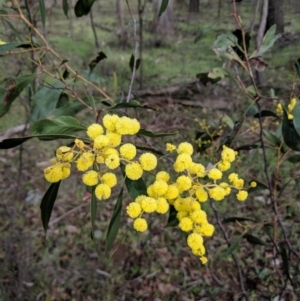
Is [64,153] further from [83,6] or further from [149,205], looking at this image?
[83,6]

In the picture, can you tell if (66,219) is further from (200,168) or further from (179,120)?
(200,168)

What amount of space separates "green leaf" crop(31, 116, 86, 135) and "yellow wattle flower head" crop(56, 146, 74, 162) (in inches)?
3.1

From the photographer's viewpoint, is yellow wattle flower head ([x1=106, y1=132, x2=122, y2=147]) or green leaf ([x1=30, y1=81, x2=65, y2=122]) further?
green leaf ([x1=30, y1=81, x2=65, y2=122])

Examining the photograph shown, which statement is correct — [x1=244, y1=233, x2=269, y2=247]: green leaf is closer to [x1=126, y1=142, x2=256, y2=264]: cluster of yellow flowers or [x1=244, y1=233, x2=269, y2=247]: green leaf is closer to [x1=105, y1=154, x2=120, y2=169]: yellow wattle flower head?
[x1=126, y1=142, x2=256, y2=264]: cluster of yellow flowers

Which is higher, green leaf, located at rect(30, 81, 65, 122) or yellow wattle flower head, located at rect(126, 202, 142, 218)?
yellow wattle flower head, located at rect(126, 202, 142, 218)

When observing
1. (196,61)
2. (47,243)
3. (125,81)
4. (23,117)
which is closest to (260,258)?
(47,243)

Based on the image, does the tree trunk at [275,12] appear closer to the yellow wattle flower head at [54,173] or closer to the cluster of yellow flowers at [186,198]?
the cluster of yellow flowers at [186,198]

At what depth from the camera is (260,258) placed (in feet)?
6.92

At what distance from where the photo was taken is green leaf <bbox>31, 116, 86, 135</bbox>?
2.10ft

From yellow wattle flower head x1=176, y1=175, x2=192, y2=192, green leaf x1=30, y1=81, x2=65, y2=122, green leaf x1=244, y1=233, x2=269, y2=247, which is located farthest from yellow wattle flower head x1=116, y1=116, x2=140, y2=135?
green leaf x1=244, y1=233, x2=269, y2=247

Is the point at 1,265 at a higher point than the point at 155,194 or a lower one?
lower

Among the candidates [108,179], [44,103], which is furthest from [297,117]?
[44,103]

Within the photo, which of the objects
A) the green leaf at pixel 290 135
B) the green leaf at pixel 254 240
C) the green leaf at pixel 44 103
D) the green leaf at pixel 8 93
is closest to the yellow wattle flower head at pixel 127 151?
the green leaf at pixel 8 93

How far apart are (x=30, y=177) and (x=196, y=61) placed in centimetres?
319
